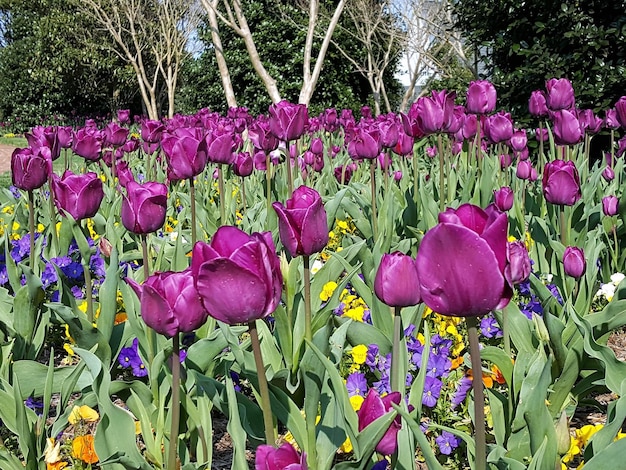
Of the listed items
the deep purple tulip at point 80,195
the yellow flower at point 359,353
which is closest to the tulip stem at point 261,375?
the yellow flower at point 359,353

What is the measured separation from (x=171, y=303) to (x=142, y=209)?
61 centimetres

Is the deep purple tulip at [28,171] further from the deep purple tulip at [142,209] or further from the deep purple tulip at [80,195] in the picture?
the deep purple tulip at [142,209]

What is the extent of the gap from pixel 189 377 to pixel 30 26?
2374cm

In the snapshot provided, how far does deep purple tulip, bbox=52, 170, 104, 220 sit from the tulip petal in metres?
1.39

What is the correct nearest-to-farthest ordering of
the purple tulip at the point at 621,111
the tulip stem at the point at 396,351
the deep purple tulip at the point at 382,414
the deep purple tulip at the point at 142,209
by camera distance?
the deep purple tulip at the point at 382,414 < the tulip stem at the point at 396,351 < the deep purple tulip at the point at 142,209 < the purple tulip at the point at 621,111

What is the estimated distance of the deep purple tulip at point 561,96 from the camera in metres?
3.16

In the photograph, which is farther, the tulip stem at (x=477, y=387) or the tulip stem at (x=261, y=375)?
the tulip stem at (x=261, y=375)

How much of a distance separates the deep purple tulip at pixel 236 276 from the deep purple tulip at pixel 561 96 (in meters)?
2.65

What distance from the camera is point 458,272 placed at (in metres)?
0.79

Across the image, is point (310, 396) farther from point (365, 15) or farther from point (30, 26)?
point (30, 26)

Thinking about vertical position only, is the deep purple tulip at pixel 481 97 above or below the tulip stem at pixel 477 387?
above

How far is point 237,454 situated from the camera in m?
1.08

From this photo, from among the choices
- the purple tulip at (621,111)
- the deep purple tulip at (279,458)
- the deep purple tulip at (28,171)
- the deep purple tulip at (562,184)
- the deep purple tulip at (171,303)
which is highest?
the purple tulip at (621,111)

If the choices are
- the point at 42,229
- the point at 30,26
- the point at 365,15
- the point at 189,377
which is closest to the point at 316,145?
the point at 42,229
